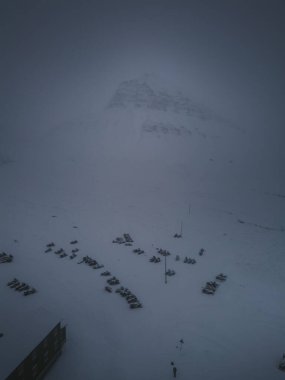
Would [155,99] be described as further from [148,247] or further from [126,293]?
[126,293]

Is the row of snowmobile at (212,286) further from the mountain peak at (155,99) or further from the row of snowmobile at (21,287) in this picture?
the mountain peak at (155,99)

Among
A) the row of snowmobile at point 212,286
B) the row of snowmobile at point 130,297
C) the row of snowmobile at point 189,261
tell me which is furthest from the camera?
the row of snowmobile at point 189,261

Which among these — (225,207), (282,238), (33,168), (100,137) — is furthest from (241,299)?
(100,137)

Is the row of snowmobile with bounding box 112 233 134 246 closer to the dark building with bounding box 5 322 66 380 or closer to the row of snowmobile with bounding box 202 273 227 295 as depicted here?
the row of snowmobile with bounding box 202 273 227 295

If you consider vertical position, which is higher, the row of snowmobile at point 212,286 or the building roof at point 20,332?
the building roof at point 20,332

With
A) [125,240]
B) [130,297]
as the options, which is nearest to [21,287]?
[130,297]

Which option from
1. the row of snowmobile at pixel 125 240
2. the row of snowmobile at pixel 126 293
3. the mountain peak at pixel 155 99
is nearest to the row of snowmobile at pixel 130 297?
the row of snowmobile at pixel 126 293

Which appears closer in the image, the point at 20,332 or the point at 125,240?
the point at 20,332
